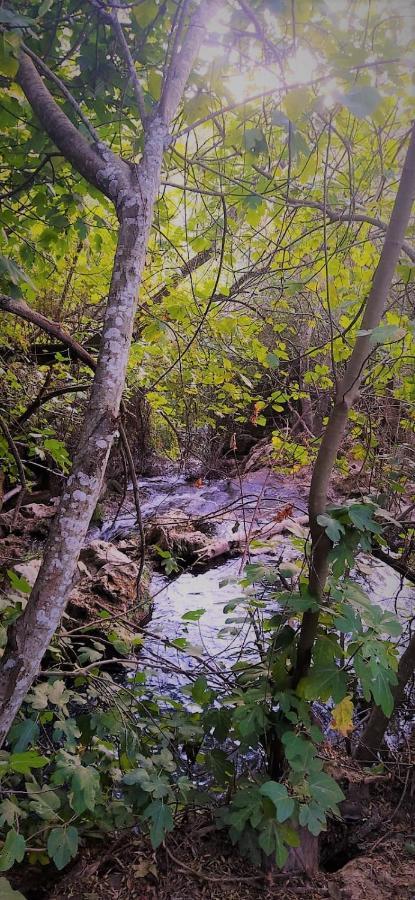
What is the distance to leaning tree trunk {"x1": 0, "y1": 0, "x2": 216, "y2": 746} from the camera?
148 cm

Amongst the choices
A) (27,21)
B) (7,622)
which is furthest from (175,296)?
(7,622)

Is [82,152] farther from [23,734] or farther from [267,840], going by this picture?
[267,840]

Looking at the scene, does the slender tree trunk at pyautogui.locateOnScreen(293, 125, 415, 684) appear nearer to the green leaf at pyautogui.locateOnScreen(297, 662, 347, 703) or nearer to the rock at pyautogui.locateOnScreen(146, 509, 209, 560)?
the green leaf at pyautogui.locateOnScreen(297, 662, 347, 703)

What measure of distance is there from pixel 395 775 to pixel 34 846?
180 centimetres

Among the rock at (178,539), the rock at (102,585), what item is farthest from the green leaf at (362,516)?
the rock at (178,539)

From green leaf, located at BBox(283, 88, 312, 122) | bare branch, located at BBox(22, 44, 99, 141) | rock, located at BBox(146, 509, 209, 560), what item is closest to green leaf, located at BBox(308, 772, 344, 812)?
green leaf, located at BBox(283, 88, 312, 122)

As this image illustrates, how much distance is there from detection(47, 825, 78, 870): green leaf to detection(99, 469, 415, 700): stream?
0.77 meters

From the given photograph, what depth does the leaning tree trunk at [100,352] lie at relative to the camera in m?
1.48

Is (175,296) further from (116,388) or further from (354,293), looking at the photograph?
(116,388)

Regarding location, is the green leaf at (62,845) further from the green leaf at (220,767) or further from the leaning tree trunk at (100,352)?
the green leaf at (220,767)

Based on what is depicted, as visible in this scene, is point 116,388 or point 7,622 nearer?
point 116,388

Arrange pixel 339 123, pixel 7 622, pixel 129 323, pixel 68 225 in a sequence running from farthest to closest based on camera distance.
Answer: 1. pixel 68 225
2. pixel 339 123
3. pixel 7 622
4. pixel 129 323

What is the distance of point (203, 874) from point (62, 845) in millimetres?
617

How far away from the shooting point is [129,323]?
5.44 ft
